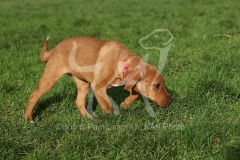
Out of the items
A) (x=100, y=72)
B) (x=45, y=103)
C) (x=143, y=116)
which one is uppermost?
(x=100, y=72)

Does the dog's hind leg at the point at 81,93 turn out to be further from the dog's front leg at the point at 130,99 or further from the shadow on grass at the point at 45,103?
the dog's front leg at the point at 130,99

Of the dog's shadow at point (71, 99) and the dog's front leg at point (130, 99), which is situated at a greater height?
the dog's front leg at point (130, 99)

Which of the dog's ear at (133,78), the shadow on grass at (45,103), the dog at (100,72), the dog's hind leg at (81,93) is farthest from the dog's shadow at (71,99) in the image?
the dog's ear at (133,78)

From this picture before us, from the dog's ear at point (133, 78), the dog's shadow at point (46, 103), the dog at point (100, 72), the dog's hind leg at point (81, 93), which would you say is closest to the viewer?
the dog's ear at point (133, 78)

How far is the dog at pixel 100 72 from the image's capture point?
4.89m

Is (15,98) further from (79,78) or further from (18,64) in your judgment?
(18,64)

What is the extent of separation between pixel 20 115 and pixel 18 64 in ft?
8.49

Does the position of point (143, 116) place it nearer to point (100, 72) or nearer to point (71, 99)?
point (100, 72)

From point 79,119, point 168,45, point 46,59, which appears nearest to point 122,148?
point 79,119

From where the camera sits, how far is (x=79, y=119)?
4.86 m

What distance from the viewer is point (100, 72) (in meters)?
5.12

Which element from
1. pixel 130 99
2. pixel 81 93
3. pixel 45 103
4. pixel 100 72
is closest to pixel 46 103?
pixel 45 103

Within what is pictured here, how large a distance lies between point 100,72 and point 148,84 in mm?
769

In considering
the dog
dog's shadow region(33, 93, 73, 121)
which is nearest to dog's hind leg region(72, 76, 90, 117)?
the dog
